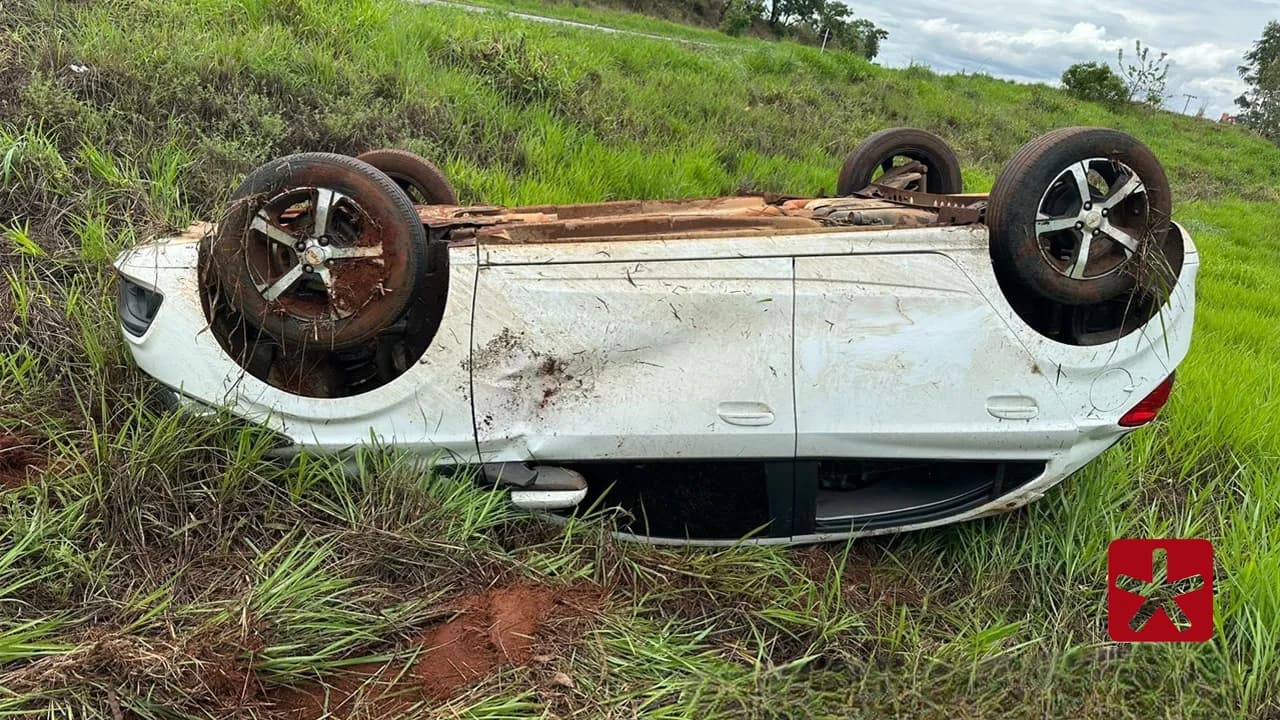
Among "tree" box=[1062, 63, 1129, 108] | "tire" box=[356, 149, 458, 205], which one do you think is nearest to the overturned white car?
"tire" box=[356, 149, 458, 205]

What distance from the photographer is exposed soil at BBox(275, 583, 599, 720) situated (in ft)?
6.44

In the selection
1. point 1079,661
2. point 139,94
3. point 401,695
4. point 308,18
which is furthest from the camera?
point 308,18

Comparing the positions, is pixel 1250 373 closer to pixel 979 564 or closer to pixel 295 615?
pixel 979 564

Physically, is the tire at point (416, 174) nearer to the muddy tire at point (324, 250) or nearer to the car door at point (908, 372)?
the muddy tire at point (324, 250)

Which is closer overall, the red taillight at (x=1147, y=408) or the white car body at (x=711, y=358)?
the white car body at (x=711, y=358)

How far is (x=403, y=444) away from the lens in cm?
245

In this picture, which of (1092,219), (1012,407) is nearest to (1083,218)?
(1092,219)

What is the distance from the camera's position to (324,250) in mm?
2332

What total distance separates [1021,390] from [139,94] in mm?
4984

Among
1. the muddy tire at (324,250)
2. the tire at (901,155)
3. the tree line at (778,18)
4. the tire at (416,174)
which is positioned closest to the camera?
the muddy tire at (324,250)

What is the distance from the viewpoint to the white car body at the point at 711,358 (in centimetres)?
235

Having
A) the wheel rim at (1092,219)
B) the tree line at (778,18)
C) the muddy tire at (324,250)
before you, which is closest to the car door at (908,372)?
the wheel rim at (1092,219)

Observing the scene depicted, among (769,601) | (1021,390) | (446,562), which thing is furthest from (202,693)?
(1021,390)

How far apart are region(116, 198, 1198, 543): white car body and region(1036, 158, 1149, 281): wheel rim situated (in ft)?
0.72
